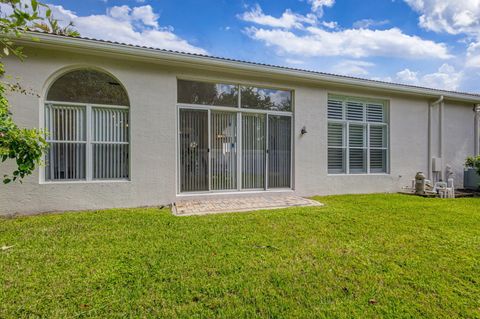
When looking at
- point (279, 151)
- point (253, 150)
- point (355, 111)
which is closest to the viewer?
point (253, 150)

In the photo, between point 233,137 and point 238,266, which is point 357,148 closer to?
point 233,137

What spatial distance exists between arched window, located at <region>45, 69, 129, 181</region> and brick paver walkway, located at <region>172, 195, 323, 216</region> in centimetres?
169

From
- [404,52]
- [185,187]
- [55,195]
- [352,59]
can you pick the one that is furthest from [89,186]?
[404,52]

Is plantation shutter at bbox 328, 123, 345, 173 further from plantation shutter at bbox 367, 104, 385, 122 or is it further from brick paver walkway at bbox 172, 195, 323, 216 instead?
brick paver walkway at bbox 172, 195, 323, 216

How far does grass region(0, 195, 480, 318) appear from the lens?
2.20 m

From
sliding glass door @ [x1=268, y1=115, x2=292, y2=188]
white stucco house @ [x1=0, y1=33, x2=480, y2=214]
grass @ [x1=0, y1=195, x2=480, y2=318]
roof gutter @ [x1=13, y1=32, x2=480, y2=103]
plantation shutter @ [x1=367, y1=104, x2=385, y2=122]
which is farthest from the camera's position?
plantation shutter @ [x1=367, y1=104, x2=385, y2=122]

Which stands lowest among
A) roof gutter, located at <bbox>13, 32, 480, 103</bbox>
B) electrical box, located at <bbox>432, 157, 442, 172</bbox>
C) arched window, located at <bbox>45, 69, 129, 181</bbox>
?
electrical box, located at <bbox>432, 157, 442, 172</bbox>

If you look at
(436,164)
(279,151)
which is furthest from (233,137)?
(436,164)

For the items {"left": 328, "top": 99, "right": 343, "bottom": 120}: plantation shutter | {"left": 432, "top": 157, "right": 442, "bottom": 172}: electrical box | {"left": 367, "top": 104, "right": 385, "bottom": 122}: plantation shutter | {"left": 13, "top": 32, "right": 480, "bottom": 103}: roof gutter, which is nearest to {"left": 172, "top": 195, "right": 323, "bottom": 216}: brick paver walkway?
{"left": 328, "top": 99, "right": 343, "bottom": 120}: plantation shutter

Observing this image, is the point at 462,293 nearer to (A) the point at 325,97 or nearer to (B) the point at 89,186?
(A) the point at 325,97

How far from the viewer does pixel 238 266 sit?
9.66 feet

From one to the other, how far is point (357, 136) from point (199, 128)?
17.6 feet

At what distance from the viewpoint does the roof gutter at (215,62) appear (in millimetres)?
4957

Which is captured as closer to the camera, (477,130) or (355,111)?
(355,111)
